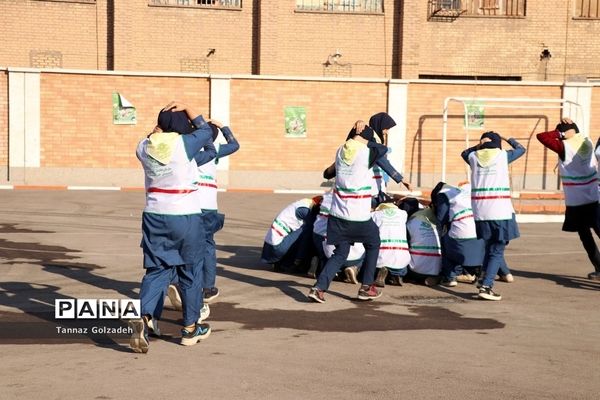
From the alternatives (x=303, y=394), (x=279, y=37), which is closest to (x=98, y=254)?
(x=303, y=394)

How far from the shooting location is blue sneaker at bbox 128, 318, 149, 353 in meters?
7.77

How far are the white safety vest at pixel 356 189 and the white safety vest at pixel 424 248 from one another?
1682 millimetres

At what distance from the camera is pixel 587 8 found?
35719 mm

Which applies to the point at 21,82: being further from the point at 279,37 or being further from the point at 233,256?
the point at 233,256

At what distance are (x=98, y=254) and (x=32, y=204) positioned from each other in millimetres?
8187

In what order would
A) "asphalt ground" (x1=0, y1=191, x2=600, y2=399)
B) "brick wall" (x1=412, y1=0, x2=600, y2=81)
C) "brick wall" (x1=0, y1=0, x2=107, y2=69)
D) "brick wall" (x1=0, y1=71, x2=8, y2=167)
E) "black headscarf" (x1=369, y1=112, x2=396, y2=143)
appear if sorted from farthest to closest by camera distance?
"brick wall" (x1=412, y1=0, x2=600, y2=81) < "brick wall" (x1=0, y1=0, x2=107, y2=69) < "brick wall" (x1=0, y1=71, x2=8, y2=167) < "black headscarf" (x1=369, y1=112, x2=396, y2=143) < "asphalt ground" (x1=0, y1=191, x2=600, y2=399)

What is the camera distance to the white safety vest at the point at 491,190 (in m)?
11.1

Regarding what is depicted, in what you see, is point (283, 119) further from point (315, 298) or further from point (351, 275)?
point (315, 298)

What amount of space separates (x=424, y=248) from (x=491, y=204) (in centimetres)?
111

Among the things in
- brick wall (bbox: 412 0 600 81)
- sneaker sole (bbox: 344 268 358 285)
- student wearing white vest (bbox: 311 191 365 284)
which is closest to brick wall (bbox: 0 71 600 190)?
brick wall (bbox: 412 0 600 81)

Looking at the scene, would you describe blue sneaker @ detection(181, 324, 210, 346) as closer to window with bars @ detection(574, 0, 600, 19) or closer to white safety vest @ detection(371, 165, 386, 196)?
white safety vest @ detection(371, 165, 386, 196)

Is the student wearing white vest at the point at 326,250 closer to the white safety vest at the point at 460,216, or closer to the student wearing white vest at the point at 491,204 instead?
the white safety vest at the point at 460,216

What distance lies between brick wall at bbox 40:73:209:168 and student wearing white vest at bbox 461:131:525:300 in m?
17.7

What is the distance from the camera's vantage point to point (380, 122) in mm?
12023
